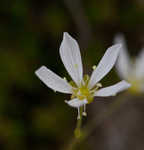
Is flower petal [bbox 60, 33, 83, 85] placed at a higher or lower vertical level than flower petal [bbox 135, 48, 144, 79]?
higher

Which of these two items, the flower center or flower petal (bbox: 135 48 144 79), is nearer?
the flower center

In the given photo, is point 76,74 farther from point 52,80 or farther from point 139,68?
point 139,68

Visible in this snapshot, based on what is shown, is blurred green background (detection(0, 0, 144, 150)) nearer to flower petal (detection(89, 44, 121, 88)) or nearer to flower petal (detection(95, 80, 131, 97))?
flower petal (detection(89, 44, 121, 88))

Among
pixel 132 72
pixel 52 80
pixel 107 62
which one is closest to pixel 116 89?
pixel 107 62

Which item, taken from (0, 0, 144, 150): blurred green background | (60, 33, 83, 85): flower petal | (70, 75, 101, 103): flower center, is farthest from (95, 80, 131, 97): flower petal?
(0, 0, 144, 150): blurred green background

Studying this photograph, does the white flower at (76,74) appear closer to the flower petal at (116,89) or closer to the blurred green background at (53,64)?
the flower petal at (116,89)
